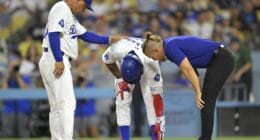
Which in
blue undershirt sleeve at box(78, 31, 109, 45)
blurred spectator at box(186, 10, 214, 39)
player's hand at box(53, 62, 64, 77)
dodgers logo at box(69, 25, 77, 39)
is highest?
blurred spectator at box(186, 10, 214, 39)

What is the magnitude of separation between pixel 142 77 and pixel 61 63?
137cm

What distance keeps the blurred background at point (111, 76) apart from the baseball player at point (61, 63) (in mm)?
4026

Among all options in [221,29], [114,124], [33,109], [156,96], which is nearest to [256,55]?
[221,29]

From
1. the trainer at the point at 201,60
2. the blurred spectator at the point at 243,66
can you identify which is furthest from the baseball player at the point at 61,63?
the blurred spectator at the point at 243,66

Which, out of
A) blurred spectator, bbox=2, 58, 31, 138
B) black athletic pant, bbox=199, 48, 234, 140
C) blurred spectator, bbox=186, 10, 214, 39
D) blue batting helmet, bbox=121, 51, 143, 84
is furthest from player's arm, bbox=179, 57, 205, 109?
blurred spectator, bbox=186, 10, 214, 39

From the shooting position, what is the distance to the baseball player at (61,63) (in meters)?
9.77

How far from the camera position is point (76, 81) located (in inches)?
613

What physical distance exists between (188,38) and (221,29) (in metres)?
7.82

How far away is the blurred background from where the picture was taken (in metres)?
14.9

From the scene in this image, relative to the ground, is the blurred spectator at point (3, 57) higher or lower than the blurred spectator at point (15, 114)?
higher

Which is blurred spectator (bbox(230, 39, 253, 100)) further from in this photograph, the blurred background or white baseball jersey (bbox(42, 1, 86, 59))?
white baseball jersey (bbox(42, 1, 86, 59))

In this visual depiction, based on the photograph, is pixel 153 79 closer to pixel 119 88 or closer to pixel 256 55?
pixel 119 88

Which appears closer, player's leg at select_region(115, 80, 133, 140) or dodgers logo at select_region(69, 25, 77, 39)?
dodgers logo at select_region(69, 25, 77, 39)

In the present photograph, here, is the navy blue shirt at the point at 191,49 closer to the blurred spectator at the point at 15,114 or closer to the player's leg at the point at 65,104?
the player's leg at the point at 65,104
